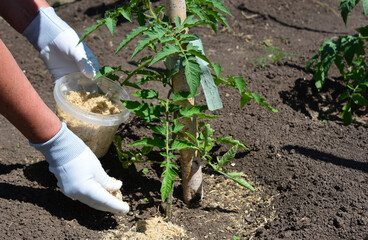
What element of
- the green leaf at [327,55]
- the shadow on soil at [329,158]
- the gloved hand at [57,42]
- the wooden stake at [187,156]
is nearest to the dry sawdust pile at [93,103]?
the gloved hand at [57,42]

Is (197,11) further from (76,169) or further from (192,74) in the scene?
(76,169)

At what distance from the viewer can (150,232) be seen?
2.04 metres

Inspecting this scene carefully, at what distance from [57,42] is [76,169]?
81 centimetres

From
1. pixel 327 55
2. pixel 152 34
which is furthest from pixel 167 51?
pixel 327 55

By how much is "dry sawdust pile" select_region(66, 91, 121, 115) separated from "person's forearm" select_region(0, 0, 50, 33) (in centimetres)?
50

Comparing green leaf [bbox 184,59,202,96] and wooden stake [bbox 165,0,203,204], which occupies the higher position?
green leaf [bbox 184,59,202,96]

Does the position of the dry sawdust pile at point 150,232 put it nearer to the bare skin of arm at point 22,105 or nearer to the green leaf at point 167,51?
the bare skin of arm at point 22,105

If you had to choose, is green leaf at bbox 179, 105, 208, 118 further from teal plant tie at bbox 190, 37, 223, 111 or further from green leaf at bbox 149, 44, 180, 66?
green leaf at bbox 149, 44, 180, 66

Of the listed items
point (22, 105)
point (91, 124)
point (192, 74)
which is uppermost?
point (192, 74)

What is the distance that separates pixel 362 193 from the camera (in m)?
2.06

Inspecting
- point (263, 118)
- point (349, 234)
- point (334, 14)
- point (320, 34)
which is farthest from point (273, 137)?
point (334, 14)

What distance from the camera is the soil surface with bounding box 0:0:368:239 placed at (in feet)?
6.49

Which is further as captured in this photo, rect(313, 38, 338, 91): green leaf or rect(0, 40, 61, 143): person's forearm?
rect(313, 38, 338, 91): green leaf

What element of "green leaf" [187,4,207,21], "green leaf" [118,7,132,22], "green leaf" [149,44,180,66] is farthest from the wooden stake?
"green leaf" [149,44,180,66]
